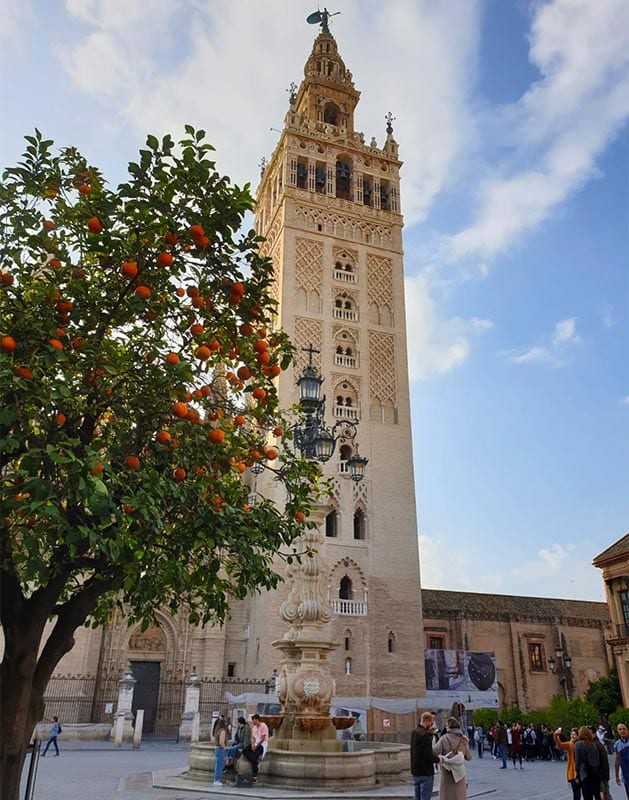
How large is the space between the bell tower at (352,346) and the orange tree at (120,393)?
17.8 meters

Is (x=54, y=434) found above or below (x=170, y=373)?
below

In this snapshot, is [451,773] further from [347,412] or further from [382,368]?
[382,368]

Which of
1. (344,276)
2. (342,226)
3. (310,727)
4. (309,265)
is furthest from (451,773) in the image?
(342,226)

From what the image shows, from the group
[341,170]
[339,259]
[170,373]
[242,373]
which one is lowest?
[170,373]

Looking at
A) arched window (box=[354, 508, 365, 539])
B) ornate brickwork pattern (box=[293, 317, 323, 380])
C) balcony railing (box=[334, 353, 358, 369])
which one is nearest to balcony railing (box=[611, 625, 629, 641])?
arched window (box=[354, 508, 365, 539])

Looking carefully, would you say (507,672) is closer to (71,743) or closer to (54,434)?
(71,743)

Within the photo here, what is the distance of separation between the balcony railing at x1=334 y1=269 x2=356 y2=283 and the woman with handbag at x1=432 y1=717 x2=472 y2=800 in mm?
26200

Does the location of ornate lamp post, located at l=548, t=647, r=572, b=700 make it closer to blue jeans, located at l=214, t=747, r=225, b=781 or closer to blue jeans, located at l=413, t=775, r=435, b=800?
blue jeans, located at l=214, t=747, r=225, b=781

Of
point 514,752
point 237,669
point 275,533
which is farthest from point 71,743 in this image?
point 275,533

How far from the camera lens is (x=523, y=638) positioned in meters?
36.1

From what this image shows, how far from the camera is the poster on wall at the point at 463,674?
2810 cm

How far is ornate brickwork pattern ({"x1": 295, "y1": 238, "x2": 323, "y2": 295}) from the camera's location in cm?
3036

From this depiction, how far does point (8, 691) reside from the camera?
15.6ft

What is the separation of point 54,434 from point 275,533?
2127mm
